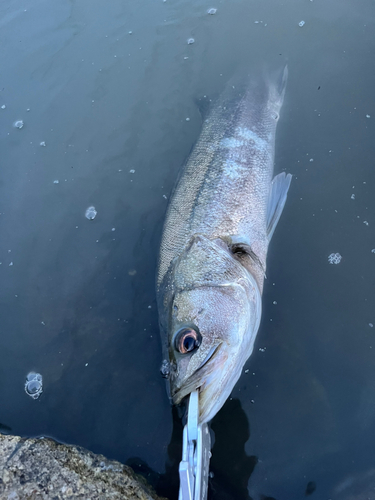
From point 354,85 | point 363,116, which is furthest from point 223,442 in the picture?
point 354,85

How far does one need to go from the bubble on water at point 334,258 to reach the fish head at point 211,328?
0.98m

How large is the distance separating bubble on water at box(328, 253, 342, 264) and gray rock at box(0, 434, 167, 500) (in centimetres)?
245

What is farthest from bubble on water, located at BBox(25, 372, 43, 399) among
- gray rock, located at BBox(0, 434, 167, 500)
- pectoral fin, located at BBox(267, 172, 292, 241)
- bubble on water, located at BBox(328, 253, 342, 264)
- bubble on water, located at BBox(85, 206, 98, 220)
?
bubble on water, located at BBox(328, 253, 342, 264)

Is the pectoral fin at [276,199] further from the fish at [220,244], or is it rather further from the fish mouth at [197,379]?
the fish mouth at [197,379]

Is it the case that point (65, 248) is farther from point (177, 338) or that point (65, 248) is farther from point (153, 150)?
point (177, 338)

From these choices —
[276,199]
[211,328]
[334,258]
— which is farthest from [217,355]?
[276,199]

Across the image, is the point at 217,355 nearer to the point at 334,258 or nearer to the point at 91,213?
the point at 334,258

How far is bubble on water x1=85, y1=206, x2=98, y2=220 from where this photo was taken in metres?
3.79

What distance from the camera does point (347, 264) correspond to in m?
3.11

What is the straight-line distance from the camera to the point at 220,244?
9.14ft

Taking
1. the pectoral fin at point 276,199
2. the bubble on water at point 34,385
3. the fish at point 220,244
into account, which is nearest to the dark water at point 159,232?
the bubble on water at point 34,385

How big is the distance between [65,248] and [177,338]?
78.3 inches

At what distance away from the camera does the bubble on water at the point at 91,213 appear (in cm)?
379

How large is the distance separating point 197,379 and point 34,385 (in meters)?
1.67
